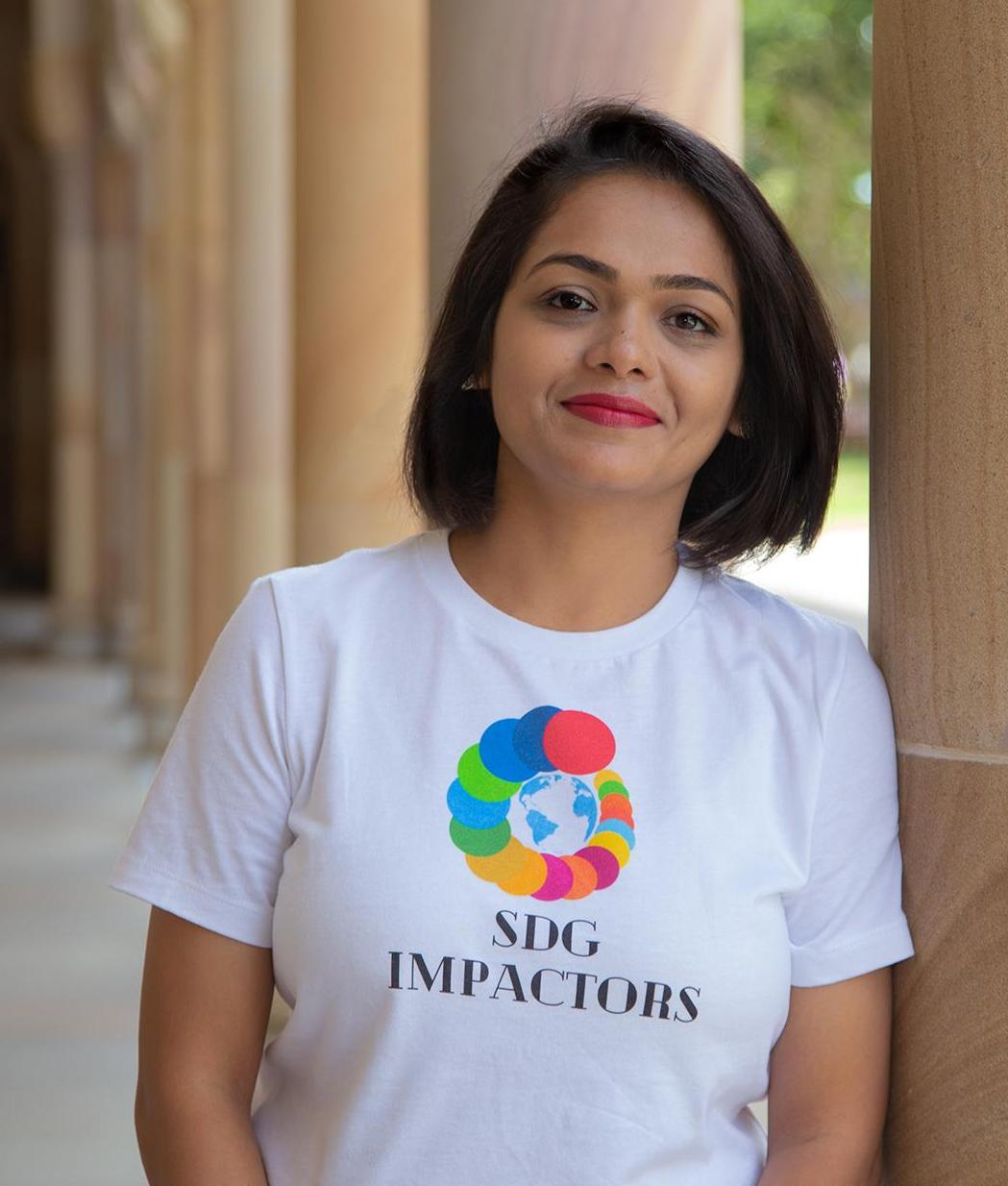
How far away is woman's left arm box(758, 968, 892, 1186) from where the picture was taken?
194 cm

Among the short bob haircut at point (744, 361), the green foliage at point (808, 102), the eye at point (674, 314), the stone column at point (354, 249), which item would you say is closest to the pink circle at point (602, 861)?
the short bob haircut at point (744, 361)

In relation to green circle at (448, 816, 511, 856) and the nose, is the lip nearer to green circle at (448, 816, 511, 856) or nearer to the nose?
the nose

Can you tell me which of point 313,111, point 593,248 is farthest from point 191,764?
point 313,111

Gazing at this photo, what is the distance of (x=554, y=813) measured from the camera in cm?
190

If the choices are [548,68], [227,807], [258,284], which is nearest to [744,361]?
[227,807]

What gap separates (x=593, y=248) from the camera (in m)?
2.02

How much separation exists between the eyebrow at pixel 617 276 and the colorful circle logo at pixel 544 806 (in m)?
0.50

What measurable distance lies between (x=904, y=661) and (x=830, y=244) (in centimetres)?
2495

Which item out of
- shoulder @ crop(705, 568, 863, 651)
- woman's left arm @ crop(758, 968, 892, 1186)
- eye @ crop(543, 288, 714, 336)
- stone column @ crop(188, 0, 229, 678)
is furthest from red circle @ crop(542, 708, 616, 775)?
stone column @ crop(188, 0, 229, 678)

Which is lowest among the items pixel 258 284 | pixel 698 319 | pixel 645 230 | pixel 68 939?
pixel 68 939

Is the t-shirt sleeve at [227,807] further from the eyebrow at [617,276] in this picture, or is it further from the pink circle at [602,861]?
the eyebrow at [617,276]

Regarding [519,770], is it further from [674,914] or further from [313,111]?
[313,111]

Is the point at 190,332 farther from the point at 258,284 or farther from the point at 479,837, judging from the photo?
the point at 479,837

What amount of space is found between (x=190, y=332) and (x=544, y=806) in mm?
Answer: 8831
